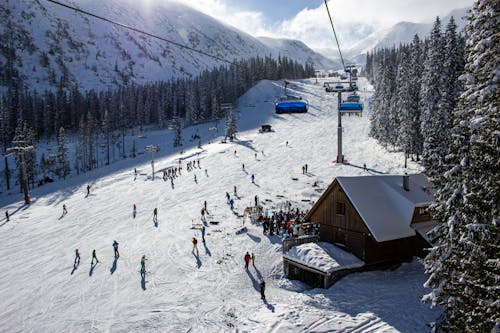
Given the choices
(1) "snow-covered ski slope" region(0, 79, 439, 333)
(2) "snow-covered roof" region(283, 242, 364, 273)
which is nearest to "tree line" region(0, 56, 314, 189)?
(1) "snow-covered ski slope" region(0, 79, 439, 333)

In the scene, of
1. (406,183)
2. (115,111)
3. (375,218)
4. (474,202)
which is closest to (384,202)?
(375,218)

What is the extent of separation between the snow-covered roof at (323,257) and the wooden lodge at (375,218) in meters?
0.74

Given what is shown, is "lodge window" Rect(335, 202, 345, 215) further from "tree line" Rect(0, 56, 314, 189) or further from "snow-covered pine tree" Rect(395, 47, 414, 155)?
"tree line" Rect(0, 56, 314, 189)

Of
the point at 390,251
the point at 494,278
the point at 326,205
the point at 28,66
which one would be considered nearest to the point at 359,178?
the point at 326,205

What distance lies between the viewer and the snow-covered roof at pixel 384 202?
69.2ft

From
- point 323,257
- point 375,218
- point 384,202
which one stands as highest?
point 384,202

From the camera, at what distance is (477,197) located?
366 inches

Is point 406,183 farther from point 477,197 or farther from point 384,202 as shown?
point 477,197

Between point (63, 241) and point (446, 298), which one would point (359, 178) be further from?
point (63, 241)

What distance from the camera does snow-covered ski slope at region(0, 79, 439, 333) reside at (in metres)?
16.8

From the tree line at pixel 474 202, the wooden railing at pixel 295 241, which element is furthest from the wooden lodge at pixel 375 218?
the tree line at pixel 474 202

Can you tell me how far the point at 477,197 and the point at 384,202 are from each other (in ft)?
45.0

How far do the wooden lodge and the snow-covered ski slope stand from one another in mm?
1386

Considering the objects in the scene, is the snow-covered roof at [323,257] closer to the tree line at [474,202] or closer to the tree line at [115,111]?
the tree line at [474,202]
